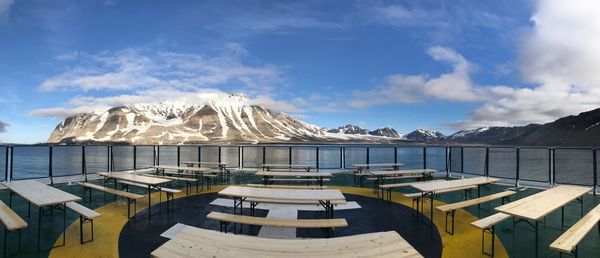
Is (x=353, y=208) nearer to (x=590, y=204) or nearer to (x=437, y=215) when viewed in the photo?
(x=437, y=215)

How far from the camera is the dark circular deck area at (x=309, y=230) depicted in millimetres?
5694

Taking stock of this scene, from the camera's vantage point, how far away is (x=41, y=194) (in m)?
6.22

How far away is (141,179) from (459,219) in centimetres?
764

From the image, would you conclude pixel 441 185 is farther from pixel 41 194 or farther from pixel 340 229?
pixel 41 194

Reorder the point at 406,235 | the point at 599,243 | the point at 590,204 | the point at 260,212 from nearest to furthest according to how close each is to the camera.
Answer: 1. the point at 599,243
2. the point at 406,235
3. the point at 260,212
4. the point at 590,204

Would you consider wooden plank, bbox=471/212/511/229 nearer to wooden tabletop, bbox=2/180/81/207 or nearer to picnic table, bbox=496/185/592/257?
picnic table, bbox=496/185/592/257

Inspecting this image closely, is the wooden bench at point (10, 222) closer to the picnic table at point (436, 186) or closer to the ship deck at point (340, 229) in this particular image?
the ship deck at point (340, 229)

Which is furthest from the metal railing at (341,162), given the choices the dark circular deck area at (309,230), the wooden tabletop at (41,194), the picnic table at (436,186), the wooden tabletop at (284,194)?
the wooden tabletop at (284,194)

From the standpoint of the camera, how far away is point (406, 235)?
6.25 meters

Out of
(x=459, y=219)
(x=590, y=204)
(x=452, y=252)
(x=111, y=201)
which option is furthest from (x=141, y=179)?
(x=590, y=204)

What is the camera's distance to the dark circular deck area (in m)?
5.69

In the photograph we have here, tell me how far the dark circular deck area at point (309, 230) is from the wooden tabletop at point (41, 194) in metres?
1.18

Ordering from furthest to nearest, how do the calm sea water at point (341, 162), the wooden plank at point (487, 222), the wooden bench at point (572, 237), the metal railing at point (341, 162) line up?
1. the calm sea water at point (341, 162)
2. the metal railing at point (341, 162)
3. the wooden plank at point (487, 222)
4. the wooden bench at point (572, 237)

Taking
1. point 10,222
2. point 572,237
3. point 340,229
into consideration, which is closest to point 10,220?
point 10,222
